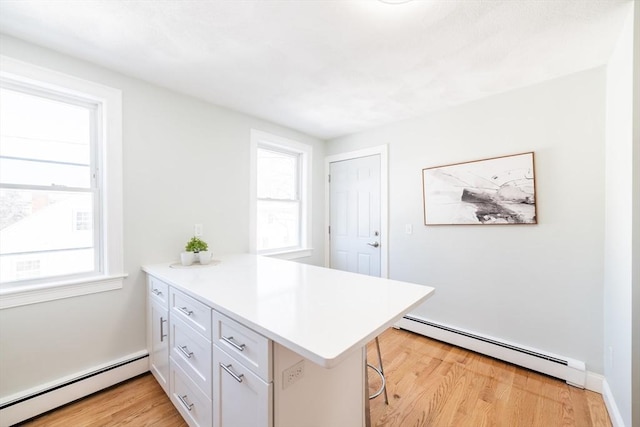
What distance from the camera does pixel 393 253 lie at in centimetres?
303

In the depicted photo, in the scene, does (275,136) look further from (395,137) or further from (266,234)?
(395,137)

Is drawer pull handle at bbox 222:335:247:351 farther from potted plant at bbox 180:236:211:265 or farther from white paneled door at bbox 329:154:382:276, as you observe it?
white paneled door at bbox 329:154:382:276

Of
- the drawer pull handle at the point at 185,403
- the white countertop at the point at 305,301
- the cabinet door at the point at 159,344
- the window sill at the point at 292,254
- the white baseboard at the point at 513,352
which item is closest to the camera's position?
the white countertop at the point at 305,301

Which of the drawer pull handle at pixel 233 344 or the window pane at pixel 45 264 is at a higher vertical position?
the window pane at pixel 45 264

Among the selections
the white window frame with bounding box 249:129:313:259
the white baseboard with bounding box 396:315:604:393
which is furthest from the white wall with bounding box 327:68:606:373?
the white window frame with bounding box 249:129:313:259

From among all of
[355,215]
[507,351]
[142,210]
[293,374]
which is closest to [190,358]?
[293,374]

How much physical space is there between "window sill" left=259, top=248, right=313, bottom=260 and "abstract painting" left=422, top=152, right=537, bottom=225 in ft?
5.19

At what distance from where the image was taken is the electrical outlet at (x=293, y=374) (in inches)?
38.2

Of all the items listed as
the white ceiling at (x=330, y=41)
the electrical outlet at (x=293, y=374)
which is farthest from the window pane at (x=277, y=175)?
the electrical outlet at (x=293, y=374)

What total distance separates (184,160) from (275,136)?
1107 millimetres

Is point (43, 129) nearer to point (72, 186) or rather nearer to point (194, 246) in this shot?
point (72, 186)

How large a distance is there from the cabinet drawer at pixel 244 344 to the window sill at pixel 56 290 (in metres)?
1.25

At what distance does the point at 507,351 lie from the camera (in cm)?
222

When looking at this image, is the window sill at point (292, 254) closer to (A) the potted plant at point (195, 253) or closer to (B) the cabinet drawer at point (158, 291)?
(A) the potted plant at point (195, 253)
